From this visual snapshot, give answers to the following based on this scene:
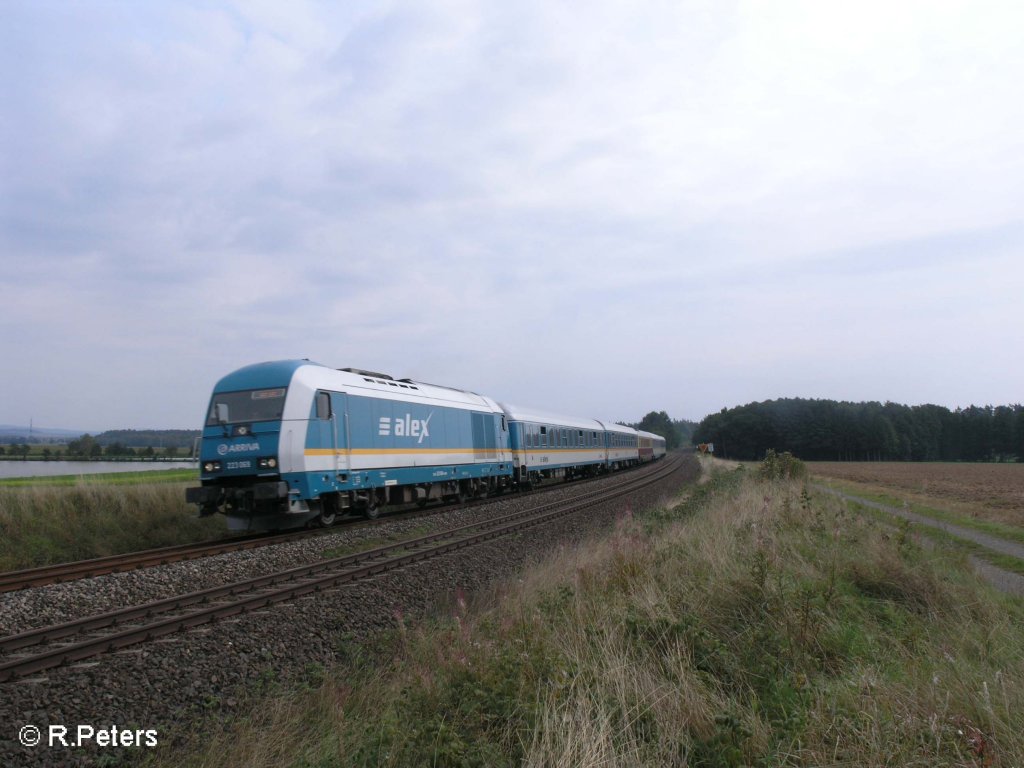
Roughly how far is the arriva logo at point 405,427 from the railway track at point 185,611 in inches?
175

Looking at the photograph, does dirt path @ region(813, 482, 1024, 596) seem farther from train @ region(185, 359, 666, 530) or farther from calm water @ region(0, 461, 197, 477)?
calm water @ region(0, 461, 197, 477)

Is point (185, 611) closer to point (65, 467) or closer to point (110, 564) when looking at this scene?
point (110, 564)

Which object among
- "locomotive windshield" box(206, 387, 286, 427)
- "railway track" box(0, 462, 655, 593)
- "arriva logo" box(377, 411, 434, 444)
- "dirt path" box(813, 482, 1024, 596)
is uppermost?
"locomotive windshield" box(206, 387, 286, 427)

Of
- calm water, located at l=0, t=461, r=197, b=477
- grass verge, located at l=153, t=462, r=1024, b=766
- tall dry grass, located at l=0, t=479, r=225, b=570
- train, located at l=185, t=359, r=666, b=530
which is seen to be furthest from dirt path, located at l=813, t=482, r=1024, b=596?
calm water, located at l=0, t=461, r=197, b=477

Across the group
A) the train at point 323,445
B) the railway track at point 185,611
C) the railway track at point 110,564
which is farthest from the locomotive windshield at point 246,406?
the railway track at point 185,611

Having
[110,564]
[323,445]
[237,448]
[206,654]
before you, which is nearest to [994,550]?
[206,654]

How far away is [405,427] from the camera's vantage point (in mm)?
18641

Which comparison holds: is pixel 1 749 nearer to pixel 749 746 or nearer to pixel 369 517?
pixel 749 746

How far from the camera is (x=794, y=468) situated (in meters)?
26.6

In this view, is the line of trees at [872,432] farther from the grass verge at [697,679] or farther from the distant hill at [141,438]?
the grass verge at [697,679]

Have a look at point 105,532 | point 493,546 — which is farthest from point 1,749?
point 105,532

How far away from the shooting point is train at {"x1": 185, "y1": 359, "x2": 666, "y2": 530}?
14.2m

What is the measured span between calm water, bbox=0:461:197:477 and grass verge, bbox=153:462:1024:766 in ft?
53.0

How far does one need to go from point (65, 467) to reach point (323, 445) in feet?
65.9
